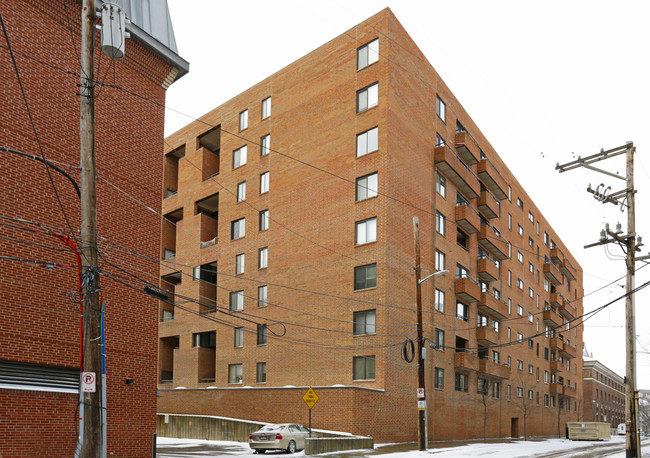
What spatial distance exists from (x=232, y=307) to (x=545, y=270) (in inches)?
1691

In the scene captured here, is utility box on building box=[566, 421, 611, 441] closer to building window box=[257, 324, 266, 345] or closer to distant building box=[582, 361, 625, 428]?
building window box=[257, 324, 266, 345]

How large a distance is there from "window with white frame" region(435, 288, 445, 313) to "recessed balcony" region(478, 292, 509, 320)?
267 inches

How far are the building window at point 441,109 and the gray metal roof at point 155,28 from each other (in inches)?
1016

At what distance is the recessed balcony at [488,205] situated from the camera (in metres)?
51.6

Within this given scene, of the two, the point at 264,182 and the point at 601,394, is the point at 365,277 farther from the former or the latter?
the point at 601,394

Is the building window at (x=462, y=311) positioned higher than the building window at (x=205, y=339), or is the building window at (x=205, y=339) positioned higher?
the building window at (x=462, y=311)

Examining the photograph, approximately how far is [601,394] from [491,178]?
268 feet

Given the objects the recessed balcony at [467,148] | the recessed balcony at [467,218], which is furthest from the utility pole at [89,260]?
the recessed balcony at [467,148]

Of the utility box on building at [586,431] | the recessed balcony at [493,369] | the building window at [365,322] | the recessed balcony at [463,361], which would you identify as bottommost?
the utility box on building at [586,431]

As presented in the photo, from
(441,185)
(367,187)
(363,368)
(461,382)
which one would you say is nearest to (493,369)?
(461,382)

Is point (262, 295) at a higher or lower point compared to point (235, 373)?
higher

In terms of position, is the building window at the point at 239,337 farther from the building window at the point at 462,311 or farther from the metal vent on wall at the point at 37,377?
the metal vent on wall at the point at 37,377

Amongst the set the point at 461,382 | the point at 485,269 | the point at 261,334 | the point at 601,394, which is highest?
the point at 485,269

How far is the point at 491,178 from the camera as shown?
52.5 metres
